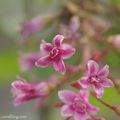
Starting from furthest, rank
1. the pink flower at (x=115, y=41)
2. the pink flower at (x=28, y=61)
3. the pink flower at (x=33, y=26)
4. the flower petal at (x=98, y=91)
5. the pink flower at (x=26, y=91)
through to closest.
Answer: the pink flower at (x=33, y=26)
the pink flower at (x=28, y=61)
the pink flower at (x=115, y=41)
the pink flower at (x=26, y=91)
the flower petal at (x=98, y=91)

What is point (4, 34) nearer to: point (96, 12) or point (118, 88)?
point (96, 12)

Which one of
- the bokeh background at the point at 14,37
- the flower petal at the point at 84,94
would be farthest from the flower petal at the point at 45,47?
the bokeh background at the point at 14,37

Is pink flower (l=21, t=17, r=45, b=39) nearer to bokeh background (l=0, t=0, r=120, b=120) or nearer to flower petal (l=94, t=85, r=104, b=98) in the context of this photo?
bokeh background (l=0, t=0, r=120, b=120)

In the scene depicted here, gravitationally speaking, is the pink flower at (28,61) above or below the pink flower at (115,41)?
above

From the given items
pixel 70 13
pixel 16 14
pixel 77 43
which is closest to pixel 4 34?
pixel 16 14

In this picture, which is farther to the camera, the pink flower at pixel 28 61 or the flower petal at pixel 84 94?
the pink flower at pixel 28 61

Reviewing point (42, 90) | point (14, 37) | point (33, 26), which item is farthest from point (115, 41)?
point (14, 37)

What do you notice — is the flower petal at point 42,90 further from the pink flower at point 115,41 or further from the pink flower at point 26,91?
the pink flower at point 115,41
